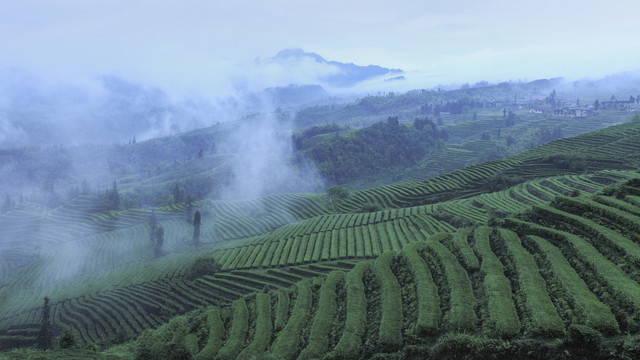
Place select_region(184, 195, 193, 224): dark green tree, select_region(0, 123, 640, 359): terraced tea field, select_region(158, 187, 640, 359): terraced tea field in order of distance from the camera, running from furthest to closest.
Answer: select_region(184, 195, 193, 224): dark green tree
select_region(0, 123, 640, 359): terraced tea field
select_region(158, 187, 640, 359): terraced tea field

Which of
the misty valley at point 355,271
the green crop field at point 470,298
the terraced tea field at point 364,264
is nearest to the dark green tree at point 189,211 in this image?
the misty valley at point 355,271

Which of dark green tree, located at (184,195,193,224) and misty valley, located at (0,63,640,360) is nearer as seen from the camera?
misty valley, located at (0,63,640,360)

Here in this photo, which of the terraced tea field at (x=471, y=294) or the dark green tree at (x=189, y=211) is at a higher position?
the terraced tea field at (x=471, y=294)

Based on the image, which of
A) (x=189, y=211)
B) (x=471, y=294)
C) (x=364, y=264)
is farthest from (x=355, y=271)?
(x=189, y=211)

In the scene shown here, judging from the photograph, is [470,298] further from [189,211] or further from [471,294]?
[189,211]

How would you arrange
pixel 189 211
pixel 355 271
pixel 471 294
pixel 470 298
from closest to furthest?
pixel 470 298 < pixel 471 294 < pixel 355 271 < pixel 189 211

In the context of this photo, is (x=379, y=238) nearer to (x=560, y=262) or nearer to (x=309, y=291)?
(x=309, y=291)

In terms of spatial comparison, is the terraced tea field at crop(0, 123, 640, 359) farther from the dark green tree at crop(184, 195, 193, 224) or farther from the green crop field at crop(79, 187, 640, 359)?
the dark green tree at crop(184, 195, 193, 224)

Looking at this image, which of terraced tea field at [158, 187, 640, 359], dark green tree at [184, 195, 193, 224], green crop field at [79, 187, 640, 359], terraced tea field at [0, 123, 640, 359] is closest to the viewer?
green crop field at [79, 187, 640, 359]

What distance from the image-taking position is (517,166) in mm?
108688

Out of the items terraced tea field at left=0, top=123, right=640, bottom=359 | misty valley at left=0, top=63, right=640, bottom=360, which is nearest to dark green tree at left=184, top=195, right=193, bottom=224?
misty valley at left=0, top=63, right=640, bottom=360

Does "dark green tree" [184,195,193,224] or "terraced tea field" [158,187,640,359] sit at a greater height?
"terraced tea field" [158,187,640,359]

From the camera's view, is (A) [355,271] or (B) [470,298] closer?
(B) [470,298]

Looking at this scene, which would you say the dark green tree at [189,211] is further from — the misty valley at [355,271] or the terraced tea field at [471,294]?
the terraced tea field at [471,294]
